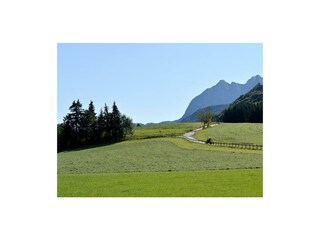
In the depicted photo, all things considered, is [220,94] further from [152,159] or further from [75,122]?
[75,122]

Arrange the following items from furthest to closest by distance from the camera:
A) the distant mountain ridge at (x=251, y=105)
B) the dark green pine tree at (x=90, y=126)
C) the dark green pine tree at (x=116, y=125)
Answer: the dark green pine tree at (x=90, y=126)
the dark green pine tree at (x=116, y=125)
the distant mountain ridge at (x=251, y=105)

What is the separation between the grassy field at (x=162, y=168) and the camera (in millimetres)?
11242

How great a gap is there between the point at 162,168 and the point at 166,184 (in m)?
0.60

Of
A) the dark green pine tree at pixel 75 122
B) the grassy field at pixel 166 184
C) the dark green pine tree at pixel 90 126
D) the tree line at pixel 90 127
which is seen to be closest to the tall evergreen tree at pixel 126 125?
the tree line at pixel 90 127

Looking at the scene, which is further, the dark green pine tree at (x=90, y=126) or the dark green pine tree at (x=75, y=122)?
the dark green pine tree at (x=90, y=126)

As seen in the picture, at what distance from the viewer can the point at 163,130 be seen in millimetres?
12609

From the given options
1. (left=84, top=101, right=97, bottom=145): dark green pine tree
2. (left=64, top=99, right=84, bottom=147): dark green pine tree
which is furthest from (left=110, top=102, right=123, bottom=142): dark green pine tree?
(left=64, top=99, right=84, bottom=147): dark green pine tree

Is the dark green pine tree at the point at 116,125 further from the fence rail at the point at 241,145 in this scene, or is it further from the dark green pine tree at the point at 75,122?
the fence rail at the point at 241,145

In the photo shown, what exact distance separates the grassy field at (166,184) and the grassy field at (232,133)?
0.97 meters

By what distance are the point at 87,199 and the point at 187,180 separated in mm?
2475

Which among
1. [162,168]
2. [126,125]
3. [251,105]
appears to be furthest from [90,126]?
[251,105]
